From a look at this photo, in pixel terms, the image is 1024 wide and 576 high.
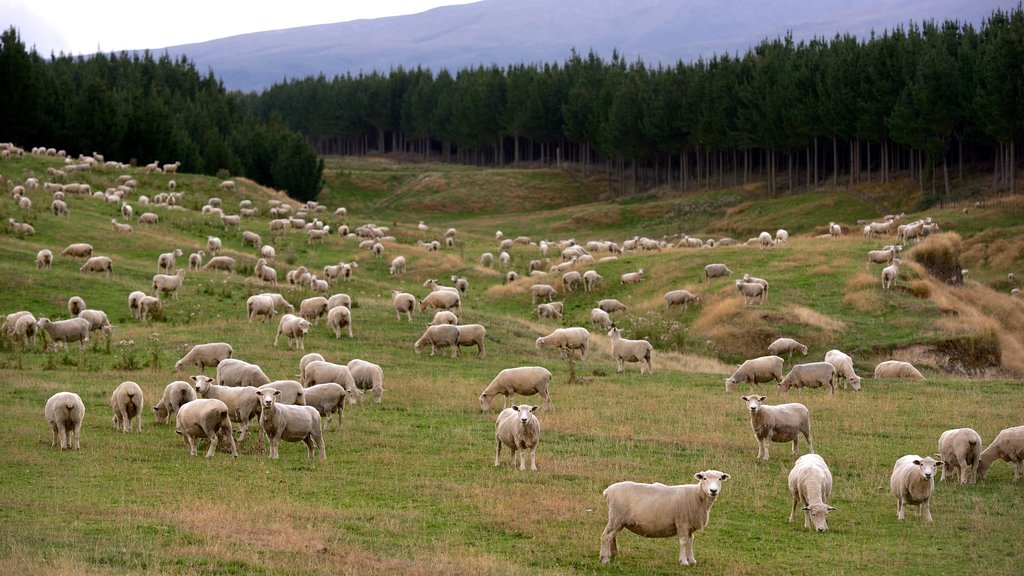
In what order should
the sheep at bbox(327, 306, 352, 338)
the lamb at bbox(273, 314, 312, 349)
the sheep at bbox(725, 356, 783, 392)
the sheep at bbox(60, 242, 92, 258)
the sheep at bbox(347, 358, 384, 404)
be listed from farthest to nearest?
the sheep at bbox(60, 242, 92, 258) → the sheep at bbox(327, 306, 352, 338) → the lamb at bbox(273, 314, 312, 349) → the sheep at bbox(725, 356, 783, 392) → the sheep at bbox(347, 358, 384, 404)

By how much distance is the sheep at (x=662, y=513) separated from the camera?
15273 mm

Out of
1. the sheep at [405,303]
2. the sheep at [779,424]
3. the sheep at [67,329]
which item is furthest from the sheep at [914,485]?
the sheep at [405,303]

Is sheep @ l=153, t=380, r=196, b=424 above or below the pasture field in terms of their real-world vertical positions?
above

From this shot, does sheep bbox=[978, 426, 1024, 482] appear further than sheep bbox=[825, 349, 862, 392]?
No

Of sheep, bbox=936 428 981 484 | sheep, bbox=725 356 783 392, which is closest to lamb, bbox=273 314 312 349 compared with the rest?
sheep, bbox=725 356 783 392

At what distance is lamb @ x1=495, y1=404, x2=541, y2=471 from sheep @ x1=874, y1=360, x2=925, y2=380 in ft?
59.5

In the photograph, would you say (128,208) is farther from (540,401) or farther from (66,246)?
(540,401)

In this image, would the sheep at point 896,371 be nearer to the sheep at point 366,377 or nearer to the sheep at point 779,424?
the sheep at point 779,424

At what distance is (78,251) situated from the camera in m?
47.6

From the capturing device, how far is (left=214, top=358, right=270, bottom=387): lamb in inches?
1035

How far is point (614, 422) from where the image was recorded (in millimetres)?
26203

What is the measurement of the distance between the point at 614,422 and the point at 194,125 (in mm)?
95807

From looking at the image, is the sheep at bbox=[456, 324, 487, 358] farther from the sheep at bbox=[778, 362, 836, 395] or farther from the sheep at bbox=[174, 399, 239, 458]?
the sheep at bbox=[174, 399, 239, 458]

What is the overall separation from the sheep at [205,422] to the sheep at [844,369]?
17.7 meters
